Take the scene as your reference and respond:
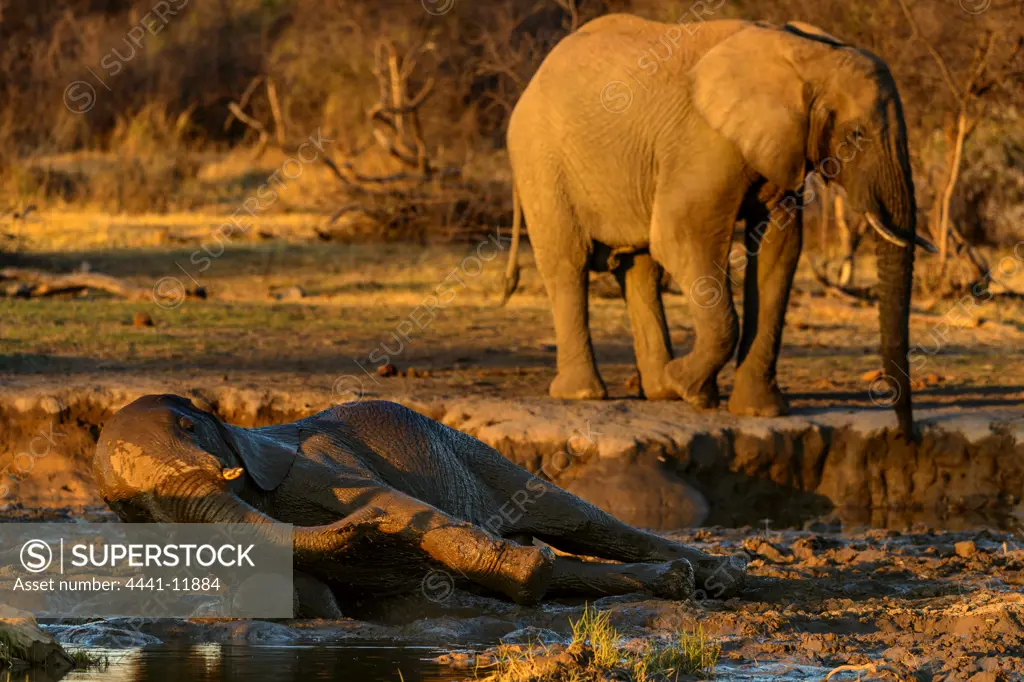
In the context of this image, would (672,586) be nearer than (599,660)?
No

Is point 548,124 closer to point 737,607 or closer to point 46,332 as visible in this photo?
point 46,332

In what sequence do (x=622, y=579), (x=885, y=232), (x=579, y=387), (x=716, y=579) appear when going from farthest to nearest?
(x=579, y=387)
(x=885, y=232)
(x=716, y=579)
(x=622, y=579)

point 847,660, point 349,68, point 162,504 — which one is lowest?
point 847,660

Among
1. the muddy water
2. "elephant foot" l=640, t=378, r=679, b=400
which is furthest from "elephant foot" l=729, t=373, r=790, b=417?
the muddy water

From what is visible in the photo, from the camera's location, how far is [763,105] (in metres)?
9.89

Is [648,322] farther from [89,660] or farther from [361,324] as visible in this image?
[89,660]

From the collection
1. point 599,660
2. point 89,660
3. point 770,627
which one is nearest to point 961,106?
point 770,627

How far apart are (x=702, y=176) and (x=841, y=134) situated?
2.70ft

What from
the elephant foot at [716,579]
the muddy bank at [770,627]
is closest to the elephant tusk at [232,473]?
the muddy bank at [770,627]

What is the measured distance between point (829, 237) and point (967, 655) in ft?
47.0

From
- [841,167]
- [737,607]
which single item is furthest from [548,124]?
[737,607]

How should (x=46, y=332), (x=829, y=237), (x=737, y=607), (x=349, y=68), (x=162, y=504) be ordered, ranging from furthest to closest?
(x=349, y=68) → (x=829, y=237) → (x=46, y=332) → (x=737, y=607) → (x=162, y=504)

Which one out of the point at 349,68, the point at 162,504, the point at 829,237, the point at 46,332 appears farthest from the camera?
the point at 349,68

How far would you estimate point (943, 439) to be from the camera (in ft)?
32.2
